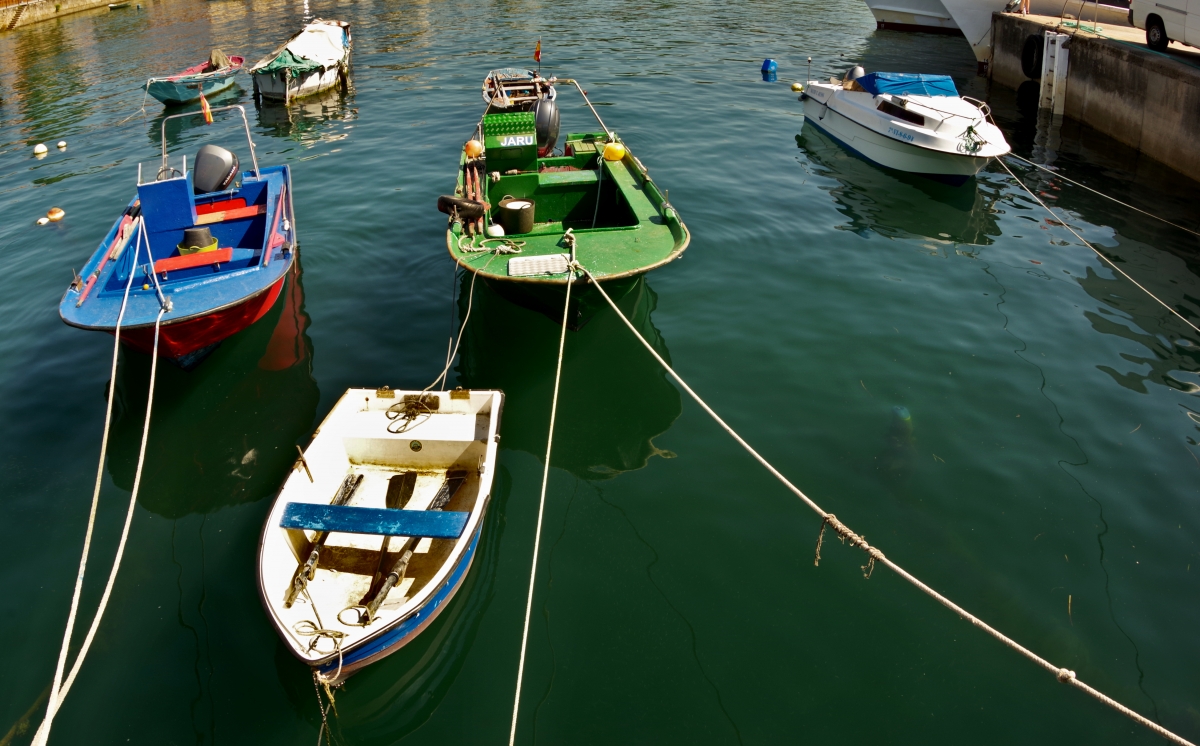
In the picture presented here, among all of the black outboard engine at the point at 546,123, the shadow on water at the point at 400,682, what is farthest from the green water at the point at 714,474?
the black outboard engine at the point at 546,123

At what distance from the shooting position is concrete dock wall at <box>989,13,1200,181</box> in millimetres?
15906

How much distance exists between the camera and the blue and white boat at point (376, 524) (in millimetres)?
5883

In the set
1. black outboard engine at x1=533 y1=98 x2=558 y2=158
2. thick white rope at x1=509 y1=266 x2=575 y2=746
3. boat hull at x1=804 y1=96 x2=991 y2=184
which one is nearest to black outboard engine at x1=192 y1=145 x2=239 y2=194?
black outboard engine at x1=533 y1=98 x2=558 y2=158

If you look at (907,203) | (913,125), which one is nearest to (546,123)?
(907,203)

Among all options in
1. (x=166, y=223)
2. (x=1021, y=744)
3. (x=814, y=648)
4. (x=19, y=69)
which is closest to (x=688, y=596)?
(x=814, y=648)

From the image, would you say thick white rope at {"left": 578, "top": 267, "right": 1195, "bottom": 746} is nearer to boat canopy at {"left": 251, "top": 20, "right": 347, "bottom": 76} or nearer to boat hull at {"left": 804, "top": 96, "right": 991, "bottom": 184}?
boat hull at {"left": 804, "top": 96, "right": 991, "bottom": 184}

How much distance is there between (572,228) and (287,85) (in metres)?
17.7

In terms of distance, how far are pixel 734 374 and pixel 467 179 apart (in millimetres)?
5620

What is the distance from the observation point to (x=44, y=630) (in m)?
6.65

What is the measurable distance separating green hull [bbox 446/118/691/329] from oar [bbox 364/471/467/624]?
2.61m

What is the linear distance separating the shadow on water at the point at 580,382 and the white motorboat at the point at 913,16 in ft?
103

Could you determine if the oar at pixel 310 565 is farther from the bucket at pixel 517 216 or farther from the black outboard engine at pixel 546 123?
the black outboard engine at pixel 546 123

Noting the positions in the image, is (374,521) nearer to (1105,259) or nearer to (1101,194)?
(1105,259)

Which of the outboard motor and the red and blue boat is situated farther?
the outboard motor
